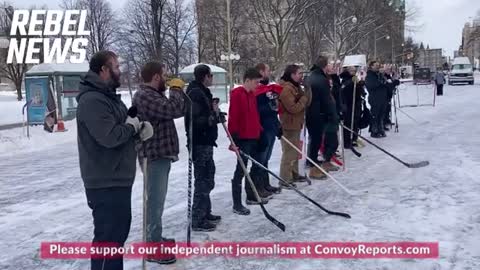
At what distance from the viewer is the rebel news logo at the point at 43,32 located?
151 feet

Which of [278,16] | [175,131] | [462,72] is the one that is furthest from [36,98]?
[462,72]

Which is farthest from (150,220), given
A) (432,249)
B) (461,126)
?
(461,126)

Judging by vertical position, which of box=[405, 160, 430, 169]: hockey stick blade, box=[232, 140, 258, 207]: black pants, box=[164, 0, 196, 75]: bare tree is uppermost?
box=[164, 0, 196, 75]: bare tree

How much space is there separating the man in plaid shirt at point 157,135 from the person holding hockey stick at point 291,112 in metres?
3.10

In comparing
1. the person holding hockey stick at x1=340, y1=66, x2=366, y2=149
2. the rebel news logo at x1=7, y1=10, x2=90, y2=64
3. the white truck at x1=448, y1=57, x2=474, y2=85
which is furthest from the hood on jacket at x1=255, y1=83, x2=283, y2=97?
the white truck at x1=448, y1=57, x2=474, y2=85

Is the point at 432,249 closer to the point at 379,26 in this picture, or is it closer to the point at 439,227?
the point at 439,227

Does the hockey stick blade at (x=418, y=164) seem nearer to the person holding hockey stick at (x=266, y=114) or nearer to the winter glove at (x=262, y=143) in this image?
the person holding hockey stick at (x=266, y=114)

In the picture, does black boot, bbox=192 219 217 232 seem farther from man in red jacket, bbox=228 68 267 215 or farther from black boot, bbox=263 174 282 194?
black boot, bbox=263 174 282 194

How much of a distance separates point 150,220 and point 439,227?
3.18 meters

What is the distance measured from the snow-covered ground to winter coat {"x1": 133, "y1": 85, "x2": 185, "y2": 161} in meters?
1.09

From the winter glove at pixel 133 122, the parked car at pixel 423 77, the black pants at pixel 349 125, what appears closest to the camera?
the winter glove at pixel 133 122

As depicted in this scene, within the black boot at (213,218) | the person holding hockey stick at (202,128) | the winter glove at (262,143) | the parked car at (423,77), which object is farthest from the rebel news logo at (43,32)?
the person holding hockey stick at (202,128)

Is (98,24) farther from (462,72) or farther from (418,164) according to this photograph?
(418,164)

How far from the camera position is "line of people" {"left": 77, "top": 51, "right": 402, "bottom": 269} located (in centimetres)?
376
